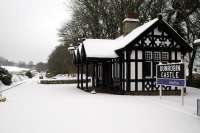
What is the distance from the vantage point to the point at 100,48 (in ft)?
71.1

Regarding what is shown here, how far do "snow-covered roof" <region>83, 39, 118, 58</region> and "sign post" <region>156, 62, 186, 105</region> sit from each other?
4878 millimetres

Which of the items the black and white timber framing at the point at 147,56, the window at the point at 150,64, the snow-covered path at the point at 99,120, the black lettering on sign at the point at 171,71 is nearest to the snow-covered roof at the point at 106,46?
the black and white timber framing at the point at 147,56

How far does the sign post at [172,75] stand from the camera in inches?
570

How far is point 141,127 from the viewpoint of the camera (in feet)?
29.0

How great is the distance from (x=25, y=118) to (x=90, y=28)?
24.3m

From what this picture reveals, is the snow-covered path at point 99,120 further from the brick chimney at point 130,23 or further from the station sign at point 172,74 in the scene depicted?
the brick chimney at point 130,23

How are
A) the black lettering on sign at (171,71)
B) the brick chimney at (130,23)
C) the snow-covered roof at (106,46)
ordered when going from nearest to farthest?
the black lettering on sign at (171,71), the snow-covered roof at (106,46), the brick chimney at (130,23)

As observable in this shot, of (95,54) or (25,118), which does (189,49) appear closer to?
(95,54)

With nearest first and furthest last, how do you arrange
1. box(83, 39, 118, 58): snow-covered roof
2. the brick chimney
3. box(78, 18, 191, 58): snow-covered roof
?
box(78, 18, 191, 58): snow-covered roof < box(83, 39, 118, 58): snow-covered roof < the brick chimney

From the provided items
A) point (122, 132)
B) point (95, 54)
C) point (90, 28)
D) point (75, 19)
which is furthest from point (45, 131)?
point (75, 19)

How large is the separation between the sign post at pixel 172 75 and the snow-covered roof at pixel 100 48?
4.88 metres

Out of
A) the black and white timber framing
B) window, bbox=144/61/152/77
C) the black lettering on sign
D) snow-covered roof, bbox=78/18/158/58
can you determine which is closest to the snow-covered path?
the black lettering on sign

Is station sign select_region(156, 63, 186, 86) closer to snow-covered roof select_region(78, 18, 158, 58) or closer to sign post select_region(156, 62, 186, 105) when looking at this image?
sign post select_region(156, 62, 186, 105)

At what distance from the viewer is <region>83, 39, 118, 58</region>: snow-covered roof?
20656 millimetres
